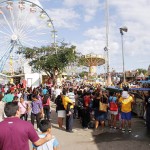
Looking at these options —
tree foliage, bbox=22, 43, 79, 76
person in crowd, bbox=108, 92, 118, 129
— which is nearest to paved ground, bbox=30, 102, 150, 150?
person in crowd, bbox=108, 92, 118, 129

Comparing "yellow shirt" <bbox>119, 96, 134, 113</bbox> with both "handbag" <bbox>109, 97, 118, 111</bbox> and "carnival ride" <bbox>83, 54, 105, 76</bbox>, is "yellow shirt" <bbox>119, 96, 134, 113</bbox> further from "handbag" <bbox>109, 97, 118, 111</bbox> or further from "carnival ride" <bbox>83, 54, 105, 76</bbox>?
"carnival ride" <bbox>83, 54, 105, 76</bbox>

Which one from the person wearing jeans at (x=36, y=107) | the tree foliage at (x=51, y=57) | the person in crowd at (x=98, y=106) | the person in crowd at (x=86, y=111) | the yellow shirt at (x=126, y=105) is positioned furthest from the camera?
the tree foliage at (x=51, y=57)

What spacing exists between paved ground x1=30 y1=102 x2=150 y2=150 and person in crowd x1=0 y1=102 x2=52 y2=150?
213 inches

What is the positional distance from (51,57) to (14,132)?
124 ft

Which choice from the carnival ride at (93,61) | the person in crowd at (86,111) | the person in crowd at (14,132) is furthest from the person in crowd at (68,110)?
the carnival ride at (93,61)

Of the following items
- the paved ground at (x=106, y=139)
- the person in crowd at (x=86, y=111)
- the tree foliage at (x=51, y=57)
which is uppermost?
the tree foliage at (x=51, y=57)

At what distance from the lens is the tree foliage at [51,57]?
41.3m

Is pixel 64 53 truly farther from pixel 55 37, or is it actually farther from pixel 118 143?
pixel 118 143

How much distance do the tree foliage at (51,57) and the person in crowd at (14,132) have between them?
36.7 meters

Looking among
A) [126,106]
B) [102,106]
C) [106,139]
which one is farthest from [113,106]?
[106,139]

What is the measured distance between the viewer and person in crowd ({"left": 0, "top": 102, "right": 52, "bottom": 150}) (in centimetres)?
407

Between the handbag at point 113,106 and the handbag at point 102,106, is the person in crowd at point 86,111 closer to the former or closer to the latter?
the handbag at point 102,106

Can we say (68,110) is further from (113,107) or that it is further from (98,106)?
(113,107)

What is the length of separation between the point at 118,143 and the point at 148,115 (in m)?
1.84
